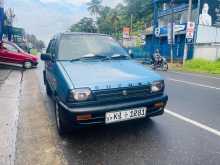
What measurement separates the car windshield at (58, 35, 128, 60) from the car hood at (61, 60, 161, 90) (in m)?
0.31

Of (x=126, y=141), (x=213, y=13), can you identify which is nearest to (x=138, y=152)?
(x=126, y=141)

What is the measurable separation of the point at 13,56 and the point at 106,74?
45.2 feet

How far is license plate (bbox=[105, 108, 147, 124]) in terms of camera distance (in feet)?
13.6

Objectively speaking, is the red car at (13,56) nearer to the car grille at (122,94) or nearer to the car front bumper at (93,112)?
the car front bumper at (93,112)

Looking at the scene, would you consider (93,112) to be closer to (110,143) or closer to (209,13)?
(110,143)

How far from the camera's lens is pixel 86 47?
18.2 ft

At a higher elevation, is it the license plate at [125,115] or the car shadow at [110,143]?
the license plate at [125,115]

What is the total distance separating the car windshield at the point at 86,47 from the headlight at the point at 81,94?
1369 mm

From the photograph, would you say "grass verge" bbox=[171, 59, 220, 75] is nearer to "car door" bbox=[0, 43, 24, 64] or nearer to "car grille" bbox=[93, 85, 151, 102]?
"car door" bbox=[0, 43, 24, 64]

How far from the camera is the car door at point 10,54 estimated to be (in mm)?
16516

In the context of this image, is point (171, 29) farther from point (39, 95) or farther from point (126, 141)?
point (126, 141)

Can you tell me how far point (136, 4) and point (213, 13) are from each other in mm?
31073

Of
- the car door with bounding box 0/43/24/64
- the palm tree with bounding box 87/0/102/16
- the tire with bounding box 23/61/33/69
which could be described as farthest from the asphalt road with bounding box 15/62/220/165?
the palm tree with bounding box 87/0/102/16

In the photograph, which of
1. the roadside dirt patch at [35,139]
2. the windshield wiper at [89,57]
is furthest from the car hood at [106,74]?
the roadside dirt patch at [35,139]
